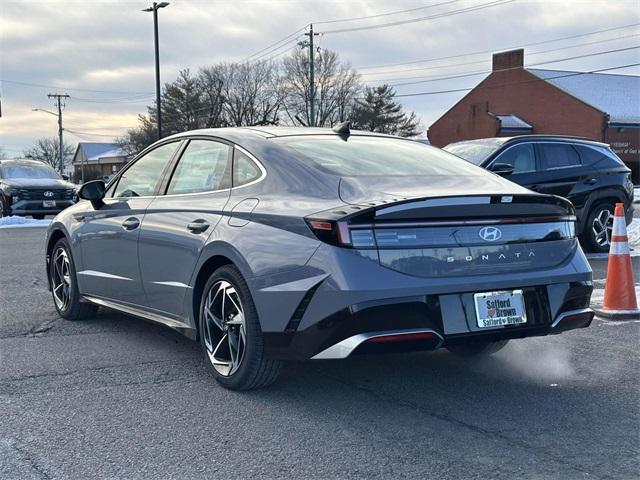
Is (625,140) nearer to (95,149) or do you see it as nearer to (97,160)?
(97,160)

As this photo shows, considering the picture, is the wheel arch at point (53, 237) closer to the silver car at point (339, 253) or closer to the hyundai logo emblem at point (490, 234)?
the silver car at point (339, 253)

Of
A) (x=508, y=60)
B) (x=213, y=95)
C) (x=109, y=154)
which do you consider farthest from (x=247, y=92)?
(x=109, y=154)

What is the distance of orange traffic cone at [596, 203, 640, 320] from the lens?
6.19 m

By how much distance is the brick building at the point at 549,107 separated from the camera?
4612cm

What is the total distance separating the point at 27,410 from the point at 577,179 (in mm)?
8834

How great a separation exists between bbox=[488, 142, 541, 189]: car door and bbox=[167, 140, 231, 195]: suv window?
20.4 feet

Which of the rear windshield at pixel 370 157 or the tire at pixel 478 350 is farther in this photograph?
the tire at pixel 478 350

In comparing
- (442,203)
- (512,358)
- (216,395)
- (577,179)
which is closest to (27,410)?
(216,395)

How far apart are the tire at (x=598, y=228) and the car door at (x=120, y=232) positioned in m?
7.40

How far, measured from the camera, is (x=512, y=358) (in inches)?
198

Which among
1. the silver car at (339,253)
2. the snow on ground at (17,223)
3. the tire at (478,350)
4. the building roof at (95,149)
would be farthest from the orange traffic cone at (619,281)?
the building roof at (95,149)

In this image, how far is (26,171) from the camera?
19.5 m

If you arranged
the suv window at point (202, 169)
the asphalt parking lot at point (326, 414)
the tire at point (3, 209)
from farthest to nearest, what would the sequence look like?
the tire at point (3, 209) < the suv window at point (202, 169) < the asphalt parking lot at point (326, 414)

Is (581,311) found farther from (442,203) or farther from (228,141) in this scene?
(228,141)
